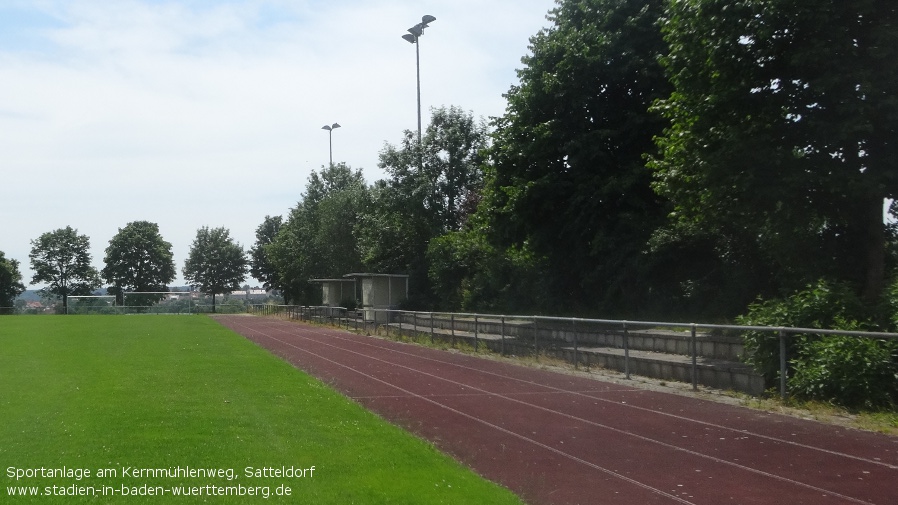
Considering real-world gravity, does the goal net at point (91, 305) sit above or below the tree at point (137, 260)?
below

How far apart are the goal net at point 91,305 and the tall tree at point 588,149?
69657 mm

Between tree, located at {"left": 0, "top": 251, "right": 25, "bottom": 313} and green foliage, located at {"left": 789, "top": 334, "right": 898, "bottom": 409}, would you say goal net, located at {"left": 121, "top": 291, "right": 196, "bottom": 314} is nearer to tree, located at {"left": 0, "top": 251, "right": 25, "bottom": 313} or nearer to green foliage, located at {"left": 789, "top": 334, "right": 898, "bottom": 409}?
tree, located at {"left": 0, "top": 251, "right": 25, "bottom": 313}

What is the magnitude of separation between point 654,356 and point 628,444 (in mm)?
7284

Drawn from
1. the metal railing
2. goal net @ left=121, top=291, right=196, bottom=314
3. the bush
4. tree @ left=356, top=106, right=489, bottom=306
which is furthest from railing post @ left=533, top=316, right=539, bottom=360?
goal net @ left=121, top=291, right=196, bottom=314

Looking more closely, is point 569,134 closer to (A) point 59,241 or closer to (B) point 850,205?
(B) point 850,205

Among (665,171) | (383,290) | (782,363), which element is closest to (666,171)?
(665,171)

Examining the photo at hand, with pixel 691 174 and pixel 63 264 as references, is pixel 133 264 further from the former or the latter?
pixel 691 174

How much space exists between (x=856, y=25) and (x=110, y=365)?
15.4m

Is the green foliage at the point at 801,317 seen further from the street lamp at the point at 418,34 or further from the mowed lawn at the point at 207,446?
the street lamp at the point at 418,34

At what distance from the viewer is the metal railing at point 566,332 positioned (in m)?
12.3

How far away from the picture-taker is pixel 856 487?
735 centimetres

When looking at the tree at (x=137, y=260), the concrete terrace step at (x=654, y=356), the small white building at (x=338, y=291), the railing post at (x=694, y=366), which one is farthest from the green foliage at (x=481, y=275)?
the tree at (x=137, y=260)

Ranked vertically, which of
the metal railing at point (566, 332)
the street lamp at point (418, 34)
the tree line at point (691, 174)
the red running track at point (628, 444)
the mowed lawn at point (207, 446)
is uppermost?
the street lamp at point (418, 34)

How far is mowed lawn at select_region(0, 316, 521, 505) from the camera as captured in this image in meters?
6.86
